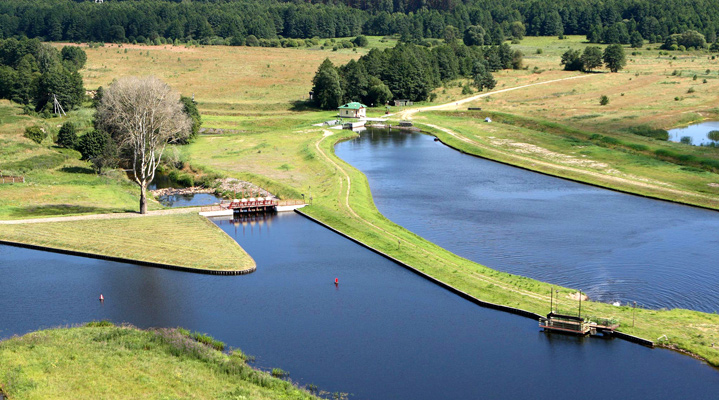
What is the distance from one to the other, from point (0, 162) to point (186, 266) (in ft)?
156

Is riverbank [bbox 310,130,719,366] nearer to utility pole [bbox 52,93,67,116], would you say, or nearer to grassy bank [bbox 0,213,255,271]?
grassy bank [bbox 0,213,255,271]

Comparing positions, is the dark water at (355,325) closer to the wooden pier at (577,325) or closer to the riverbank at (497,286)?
the wooden pier at (577,325)

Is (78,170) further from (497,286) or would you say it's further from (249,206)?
(497,286)

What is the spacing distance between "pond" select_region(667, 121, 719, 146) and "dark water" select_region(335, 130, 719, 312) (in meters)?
38.1

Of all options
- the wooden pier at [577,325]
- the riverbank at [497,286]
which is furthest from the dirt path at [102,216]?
the wooden pier at [577,325]

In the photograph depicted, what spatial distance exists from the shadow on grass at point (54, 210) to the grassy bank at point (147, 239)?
3.53m

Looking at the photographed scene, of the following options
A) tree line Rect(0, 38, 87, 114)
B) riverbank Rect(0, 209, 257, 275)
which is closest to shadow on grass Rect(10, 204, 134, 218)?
riverbank Rect(0, 209, 257, 275)

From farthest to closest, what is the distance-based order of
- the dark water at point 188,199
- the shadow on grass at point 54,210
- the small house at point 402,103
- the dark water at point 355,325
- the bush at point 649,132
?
the small house at point 402,103 → the bush at point 649,132 → the dark water at point 188,199 → the shadow on grass at point 54,210 → the dark water at point 355,325

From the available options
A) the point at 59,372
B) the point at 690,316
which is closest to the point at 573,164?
the point at 690,316

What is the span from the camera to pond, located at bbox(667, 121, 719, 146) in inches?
5157

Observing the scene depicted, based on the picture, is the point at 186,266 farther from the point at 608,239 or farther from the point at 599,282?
the point at 608,239

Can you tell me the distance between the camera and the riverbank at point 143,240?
6731 cm

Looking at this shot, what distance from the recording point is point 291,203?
292 ft

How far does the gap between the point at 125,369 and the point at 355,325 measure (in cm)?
1633
